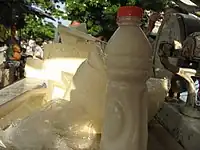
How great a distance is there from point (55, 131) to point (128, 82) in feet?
0.62

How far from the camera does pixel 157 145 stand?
0.63m

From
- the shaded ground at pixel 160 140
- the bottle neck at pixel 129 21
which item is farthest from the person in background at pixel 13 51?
the bottle neck at pixel 129 21

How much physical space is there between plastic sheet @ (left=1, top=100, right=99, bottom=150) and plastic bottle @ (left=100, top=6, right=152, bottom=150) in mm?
111

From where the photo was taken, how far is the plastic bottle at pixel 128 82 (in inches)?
17.7

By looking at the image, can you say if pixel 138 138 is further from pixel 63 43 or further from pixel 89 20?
pixel 89 20

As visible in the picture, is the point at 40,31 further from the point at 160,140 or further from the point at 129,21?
the point at 129,21

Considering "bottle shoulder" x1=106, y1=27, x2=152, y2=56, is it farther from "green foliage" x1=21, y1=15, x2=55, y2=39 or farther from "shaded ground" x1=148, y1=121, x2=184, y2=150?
"green foliage" x1=21, y1=15, x2=55, y2=39

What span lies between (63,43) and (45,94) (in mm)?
144

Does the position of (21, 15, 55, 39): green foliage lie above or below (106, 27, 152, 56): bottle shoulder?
below

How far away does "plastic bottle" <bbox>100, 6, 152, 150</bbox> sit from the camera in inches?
17.7

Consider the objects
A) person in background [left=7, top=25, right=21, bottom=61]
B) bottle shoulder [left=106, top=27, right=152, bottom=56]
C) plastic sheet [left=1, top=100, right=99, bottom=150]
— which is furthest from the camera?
person in background [left=7, top=25, right=21, bottom=61]

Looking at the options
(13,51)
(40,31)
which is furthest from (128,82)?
(40,31)

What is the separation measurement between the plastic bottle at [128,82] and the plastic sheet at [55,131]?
11cm

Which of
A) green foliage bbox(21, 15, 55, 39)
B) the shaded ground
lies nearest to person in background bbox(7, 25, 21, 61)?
green foliage bbox(21, 15, 55, 39)
